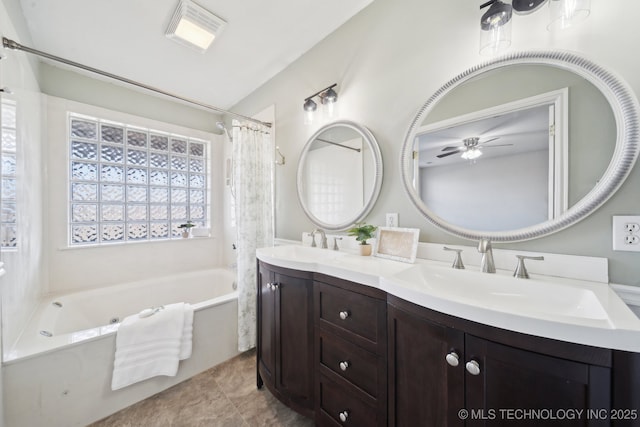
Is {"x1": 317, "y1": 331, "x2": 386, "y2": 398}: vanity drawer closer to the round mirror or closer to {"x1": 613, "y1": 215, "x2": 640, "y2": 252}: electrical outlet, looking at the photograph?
the round mirror

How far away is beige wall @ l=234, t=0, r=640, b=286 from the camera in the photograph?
84 centimetres

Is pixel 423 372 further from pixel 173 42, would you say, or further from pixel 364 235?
pixel 173 42

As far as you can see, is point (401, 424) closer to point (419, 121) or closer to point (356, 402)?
point (356, 402)

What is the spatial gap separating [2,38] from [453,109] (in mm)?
2447

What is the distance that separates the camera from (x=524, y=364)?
61 centimetres

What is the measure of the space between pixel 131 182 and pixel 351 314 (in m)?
2.81

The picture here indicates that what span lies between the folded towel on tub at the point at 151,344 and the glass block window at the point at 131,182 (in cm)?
137

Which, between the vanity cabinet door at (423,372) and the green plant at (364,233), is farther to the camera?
the green plant at (364,233)

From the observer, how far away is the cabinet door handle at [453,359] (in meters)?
0.70

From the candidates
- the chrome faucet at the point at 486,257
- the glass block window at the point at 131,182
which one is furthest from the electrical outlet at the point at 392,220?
the glass block window at the point at 131,182

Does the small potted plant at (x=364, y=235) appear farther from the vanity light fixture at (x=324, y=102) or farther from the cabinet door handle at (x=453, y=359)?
the vanity light fixture at (x=324, y=102)

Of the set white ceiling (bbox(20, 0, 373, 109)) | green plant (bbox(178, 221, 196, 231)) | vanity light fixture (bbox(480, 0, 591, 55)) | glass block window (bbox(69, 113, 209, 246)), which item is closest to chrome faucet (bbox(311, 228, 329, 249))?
vanity light fixture (bbox(480, 0, 591, 55))

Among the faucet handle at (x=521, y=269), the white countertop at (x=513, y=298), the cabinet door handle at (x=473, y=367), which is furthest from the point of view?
the faucet handle at (x=521, y=269)

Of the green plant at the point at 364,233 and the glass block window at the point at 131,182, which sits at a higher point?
the glass block window at the point at 131,182
